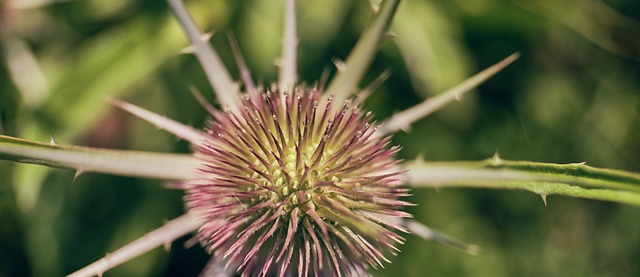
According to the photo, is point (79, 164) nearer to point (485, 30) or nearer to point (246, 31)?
point (246, 31)

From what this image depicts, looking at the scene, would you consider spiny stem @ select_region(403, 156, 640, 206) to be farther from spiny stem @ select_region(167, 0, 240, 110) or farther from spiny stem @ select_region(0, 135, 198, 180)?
spiny stem @ select_region(0, 135, 198, 180)

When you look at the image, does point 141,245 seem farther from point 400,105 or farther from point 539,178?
point 400,105

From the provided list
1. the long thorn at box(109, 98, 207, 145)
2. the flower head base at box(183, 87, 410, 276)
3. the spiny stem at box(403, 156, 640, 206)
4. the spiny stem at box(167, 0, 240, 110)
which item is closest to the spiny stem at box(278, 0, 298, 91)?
the flower head base at box(183, 87, 410, 276)

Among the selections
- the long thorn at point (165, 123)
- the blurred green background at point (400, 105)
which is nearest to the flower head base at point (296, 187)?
the long thorn at point (165, 123)

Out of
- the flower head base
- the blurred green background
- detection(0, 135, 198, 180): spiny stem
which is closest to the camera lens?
detection(0, 135, 198, 180): spiny stem

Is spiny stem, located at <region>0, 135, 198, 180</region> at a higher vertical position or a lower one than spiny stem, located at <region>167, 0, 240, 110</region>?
lower

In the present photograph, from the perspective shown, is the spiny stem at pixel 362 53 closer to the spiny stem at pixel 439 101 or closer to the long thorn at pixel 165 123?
the spiny stem at pixel 439 101
